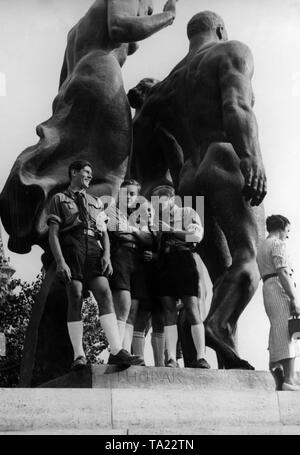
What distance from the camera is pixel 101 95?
11992mm

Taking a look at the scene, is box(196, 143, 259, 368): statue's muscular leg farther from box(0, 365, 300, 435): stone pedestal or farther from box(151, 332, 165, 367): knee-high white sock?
box(0, 365, 300, 435): stone pedestal

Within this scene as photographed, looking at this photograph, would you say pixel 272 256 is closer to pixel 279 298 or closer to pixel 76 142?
pixel 279 298

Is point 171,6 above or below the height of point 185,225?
above

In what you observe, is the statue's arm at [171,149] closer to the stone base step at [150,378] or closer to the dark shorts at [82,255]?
the dark shorts at [82,255]

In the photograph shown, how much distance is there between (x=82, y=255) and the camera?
9.28 metres

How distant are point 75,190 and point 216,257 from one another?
118 inches

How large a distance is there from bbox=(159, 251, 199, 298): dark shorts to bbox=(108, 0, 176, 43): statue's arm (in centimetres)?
346

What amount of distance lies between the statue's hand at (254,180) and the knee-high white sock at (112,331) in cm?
294

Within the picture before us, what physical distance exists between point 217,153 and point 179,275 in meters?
2.41

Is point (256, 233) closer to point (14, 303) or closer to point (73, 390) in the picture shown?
point (73, 390)

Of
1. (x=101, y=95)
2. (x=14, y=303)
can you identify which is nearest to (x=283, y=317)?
(x=101, y=95)

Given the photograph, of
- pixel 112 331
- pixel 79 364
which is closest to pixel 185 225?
pixel 112 331

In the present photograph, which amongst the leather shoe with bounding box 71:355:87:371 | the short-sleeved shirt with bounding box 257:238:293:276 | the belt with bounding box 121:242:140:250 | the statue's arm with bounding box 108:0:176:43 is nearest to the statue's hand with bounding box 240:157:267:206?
the short-sleeved shirt with bounding box 257:238:293:276

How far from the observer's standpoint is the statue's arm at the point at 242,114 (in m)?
11.2
